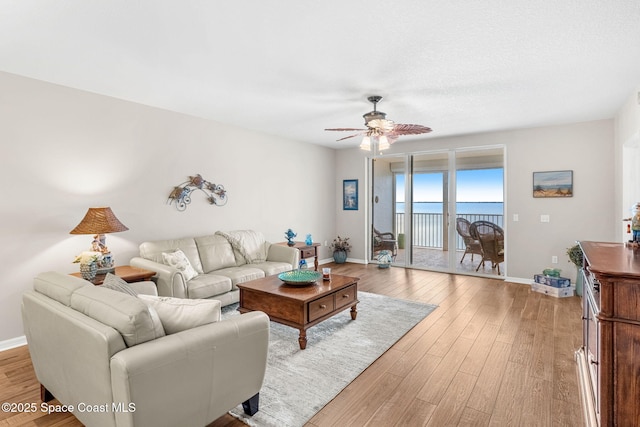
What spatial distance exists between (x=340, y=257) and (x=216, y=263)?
10.6ft

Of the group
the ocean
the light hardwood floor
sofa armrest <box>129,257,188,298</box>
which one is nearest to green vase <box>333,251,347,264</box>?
the ocean

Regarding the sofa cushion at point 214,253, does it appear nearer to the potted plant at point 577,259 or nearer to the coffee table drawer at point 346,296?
the coffee table drawer at point 346,296

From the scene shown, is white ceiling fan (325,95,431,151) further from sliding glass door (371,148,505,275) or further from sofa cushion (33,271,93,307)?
sofa cushion (33,271,93,307)

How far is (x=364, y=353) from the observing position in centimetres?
290

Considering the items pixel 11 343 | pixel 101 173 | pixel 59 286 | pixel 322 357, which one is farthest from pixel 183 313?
pixel 101 173

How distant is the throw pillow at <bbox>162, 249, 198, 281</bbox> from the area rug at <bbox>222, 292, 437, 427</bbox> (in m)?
0.61

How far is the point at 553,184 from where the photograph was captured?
16.7 feet

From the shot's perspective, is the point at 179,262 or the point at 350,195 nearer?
the point at 179,262

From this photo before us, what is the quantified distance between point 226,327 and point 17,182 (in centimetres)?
285

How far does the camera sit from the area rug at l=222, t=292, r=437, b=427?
7.03 ft

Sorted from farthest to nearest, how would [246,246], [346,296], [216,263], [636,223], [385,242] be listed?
1. [385,242]
2. [246,246]
3. [216,263]
4. [346,296]
5. [636,223]

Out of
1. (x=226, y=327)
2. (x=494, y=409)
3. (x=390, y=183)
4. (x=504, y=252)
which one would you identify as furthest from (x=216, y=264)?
(x=504, y=252)

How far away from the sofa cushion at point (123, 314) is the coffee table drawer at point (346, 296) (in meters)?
2.01

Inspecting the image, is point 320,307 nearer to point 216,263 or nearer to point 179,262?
point 179,262
